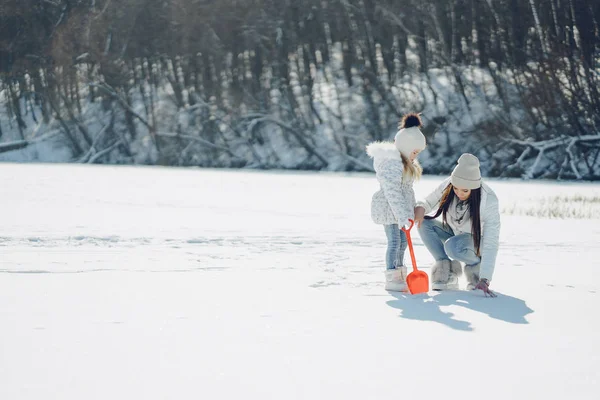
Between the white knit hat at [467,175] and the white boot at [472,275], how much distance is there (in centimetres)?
63

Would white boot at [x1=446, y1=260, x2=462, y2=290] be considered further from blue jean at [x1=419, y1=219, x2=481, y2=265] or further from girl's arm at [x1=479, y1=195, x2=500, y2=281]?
girl's arm at [x1=479, y1=195, x2=500, y2=281]

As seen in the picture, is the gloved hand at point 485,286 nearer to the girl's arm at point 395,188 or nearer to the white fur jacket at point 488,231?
the white fur jacket at point 488,231

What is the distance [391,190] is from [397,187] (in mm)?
44

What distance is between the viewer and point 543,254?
8062 millimetres

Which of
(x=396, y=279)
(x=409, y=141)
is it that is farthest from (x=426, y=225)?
(x=409, y=141)

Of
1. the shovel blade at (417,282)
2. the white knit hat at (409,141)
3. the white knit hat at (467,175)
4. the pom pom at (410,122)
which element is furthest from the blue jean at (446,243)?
the pom pom at (410,122)

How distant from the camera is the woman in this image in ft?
18.7

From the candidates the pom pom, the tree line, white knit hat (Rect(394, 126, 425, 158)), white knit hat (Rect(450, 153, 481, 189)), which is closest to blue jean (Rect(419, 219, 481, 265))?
white knit hat (Rect(450, 153, 481, 189))

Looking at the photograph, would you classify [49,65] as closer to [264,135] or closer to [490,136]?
[264,135]

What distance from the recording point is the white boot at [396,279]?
5957mm

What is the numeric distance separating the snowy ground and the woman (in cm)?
20

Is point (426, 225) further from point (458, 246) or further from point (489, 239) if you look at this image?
point (489, 239)

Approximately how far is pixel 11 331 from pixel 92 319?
1.55 ft

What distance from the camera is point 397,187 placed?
5723 mm
